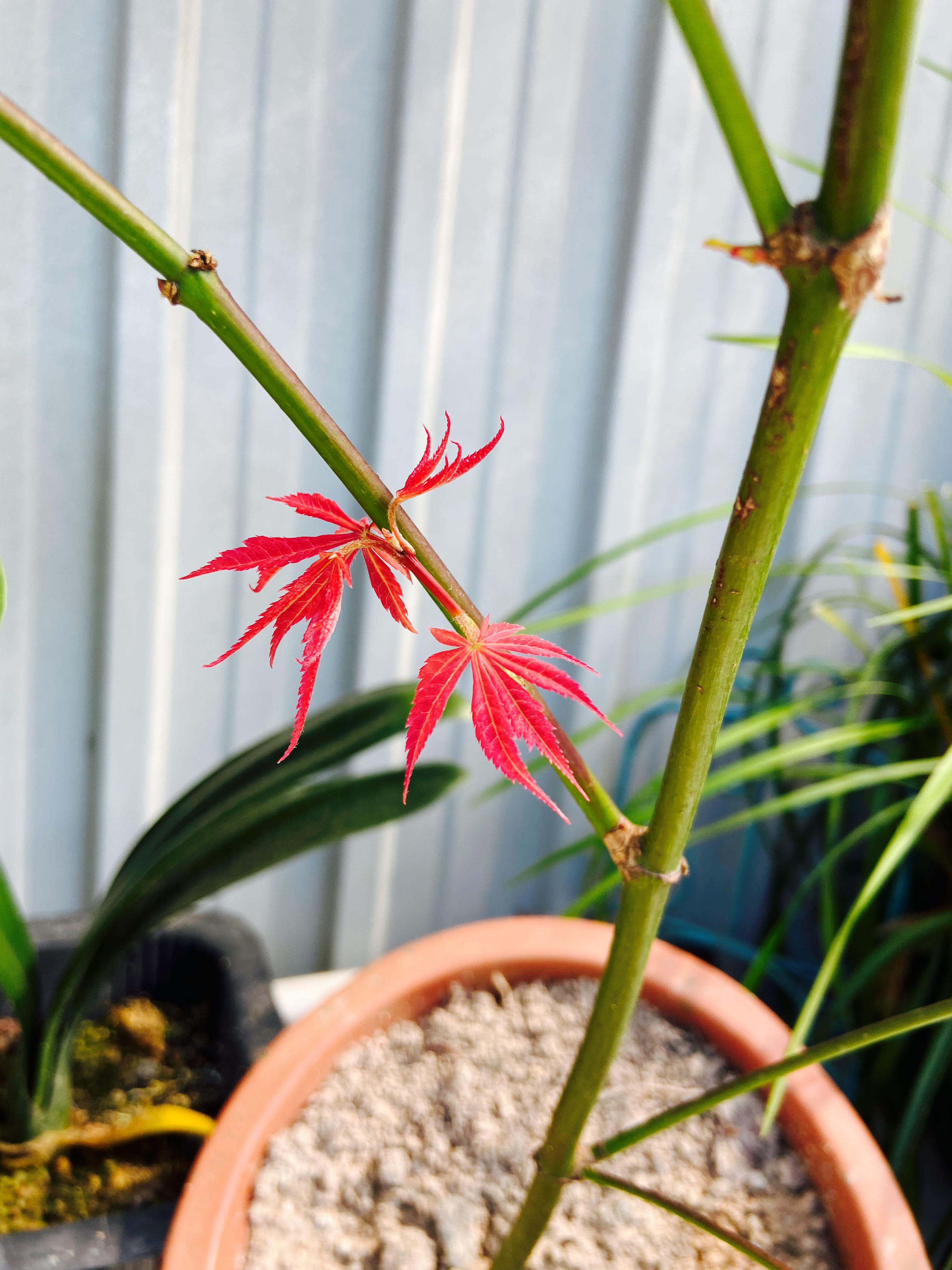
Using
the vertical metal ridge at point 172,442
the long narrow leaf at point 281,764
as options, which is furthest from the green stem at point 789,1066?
the vertical metal ridge at point 172,442

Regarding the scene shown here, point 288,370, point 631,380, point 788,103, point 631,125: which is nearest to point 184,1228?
point 288,370

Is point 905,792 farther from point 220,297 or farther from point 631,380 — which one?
point 220,297

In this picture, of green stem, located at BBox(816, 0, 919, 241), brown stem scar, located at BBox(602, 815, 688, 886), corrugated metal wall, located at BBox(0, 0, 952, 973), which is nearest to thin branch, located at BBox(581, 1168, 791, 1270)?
brown stem scar, located at BBox(602, 815, 688, 886)

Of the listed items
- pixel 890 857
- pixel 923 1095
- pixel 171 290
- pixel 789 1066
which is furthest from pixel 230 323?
pixel 923 1095

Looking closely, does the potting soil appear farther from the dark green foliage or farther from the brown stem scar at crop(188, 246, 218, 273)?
the brown stem scar at crop(188, 246, 218, 273)

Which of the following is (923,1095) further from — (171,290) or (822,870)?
(171,290)

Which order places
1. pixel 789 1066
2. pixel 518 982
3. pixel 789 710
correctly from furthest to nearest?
1. pixel 789 710
2. pixel 518 982
3. pixel 789 1066
